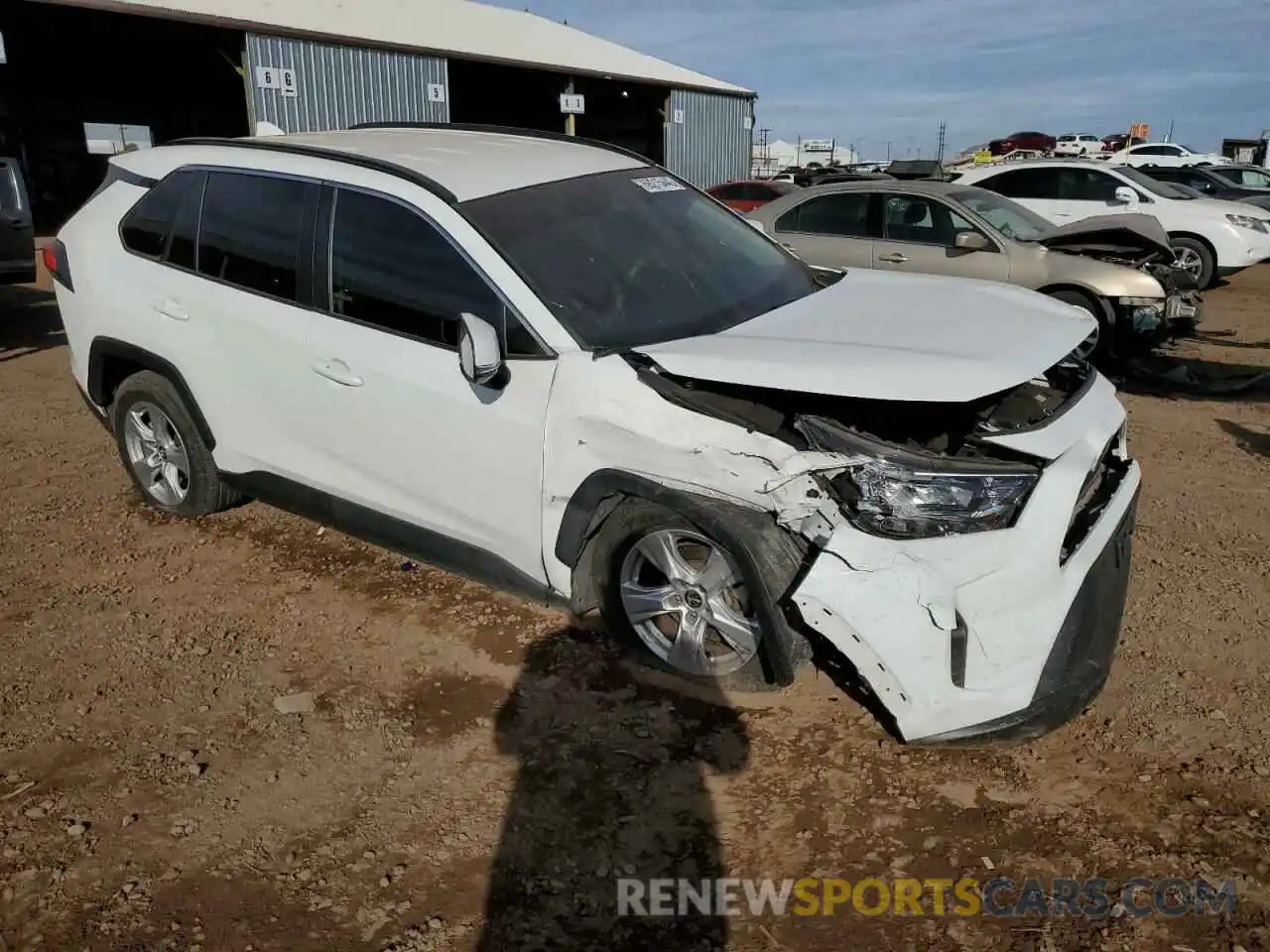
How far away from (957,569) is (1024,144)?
174ft

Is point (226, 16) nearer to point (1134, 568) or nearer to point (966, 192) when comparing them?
point (966, 192)

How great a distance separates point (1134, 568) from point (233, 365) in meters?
4.01

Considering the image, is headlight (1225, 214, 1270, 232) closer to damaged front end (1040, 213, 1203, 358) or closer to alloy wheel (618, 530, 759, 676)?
damaged front end (1040, 213, 1203, 358)

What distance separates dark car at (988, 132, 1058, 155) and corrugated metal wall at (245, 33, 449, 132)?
35577mm

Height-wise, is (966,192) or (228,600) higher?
(966,192)

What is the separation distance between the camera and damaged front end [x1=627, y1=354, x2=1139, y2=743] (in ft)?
9.06

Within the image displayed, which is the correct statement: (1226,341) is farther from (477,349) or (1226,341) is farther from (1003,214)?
→ (477,349)

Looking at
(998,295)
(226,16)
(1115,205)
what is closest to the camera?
(998,295)

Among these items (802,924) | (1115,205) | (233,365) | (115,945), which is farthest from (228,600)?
(1115,205)

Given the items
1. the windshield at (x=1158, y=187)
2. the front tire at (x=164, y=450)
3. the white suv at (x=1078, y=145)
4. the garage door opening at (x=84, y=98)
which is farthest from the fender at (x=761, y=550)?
the white suv at (x=1078, y=145)

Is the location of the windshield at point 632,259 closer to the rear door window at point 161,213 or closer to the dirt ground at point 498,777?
the dirt ground at point 498,777

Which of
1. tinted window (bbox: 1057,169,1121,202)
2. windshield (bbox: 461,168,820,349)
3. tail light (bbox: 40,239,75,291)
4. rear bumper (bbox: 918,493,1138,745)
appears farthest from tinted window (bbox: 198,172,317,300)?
tinted window (bbox: 1057,169,1121,202)

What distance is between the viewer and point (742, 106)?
100 ft

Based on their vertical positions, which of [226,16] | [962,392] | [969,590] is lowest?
[969,590]
